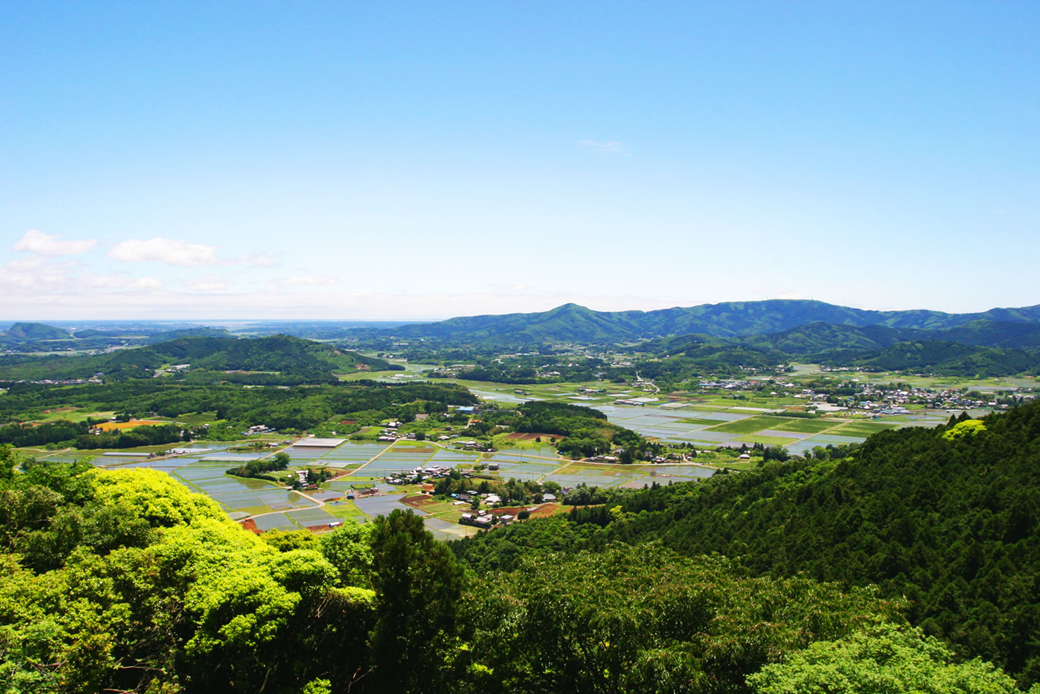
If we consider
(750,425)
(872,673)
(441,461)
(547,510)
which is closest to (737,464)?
(547,510)

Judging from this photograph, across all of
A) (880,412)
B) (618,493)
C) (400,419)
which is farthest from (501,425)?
(880,412)

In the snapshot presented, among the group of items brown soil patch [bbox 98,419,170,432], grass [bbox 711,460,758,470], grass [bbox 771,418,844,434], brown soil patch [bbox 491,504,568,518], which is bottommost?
brown soil patch [bbox 491,504,568,518]

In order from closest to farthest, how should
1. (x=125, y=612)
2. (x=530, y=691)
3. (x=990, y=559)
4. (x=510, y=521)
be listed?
(x=125, y=612)
(x=530, y=691)
(x=990, y=559)
(x=510, y=521)

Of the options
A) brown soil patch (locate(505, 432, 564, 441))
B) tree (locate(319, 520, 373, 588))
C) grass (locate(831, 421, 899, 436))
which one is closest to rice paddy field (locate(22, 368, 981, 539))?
grass (locate(831, 421, 899, 436))

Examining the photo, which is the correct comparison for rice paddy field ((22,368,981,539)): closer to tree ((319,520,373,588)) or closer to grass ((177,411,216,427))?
grass ((177,411,216,427))

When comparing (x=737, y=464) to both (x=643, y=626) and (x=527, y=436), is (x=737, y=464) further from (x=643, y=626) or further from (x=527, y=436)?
(x=643, y=626)

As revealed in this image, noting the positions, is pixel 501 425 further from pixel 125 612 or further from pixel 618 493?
pixel 125 612
